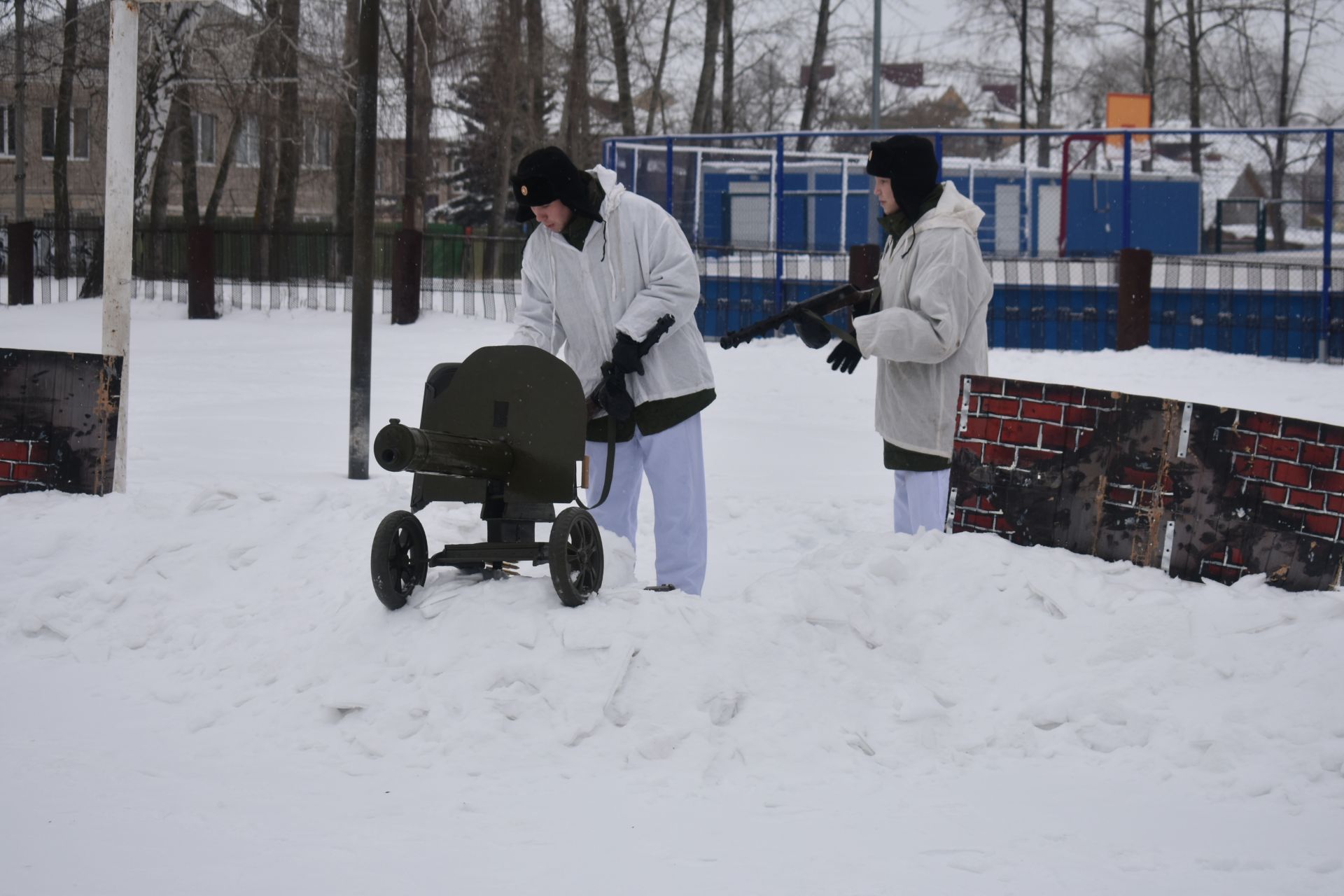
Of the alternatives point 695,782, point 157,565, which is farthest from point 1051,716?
point 157,565

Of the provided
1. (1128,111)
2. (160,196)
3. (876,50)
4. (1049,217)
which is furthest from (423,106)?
(1128,111)

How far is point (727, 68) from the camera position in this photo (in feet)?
107

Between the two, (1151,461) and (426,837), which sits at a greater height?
(1151,461)

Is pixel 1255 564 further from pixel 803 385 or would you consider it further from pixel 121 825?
pixel 803 385

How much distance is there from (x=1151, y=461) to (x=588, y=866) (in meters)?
2.42

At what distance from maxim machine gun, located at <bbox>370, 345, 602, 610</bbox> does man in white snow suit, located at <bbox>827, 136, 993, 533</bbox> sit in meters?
1.04

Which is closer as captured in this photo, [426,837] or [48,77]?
[426,837]

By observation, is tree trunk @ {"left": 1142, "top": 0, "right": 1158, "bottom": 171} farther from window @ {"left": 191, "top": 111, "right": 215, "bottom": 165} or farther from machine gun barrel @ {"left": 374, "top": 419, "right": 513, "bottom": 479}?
machine gun barrel @ {"left": 374, "top": 419, "right": 513, "bottom": 479}

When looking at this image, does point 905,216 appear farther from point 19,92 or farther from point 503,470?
point 19,92

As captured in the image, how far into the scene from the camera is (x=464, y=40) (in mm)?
23688

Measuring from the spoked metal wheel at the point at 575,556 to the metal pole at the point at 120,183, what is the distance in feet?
9.17

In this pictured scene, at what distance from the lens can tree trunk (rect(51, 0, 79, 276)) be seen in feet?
67.1

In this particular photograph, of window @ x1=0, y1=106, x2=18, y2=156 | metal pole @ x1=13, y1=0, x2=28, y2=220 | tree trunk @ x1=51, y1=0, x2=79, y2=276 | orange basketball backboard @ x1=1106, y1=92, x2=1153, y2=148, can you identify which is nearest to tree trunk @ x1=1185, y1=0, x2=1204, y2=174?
orange basketball backboard @ x1=1106, y1=92, x2=1153, y2=148

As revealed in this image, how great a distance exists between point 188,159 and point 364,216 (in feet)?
61.7
